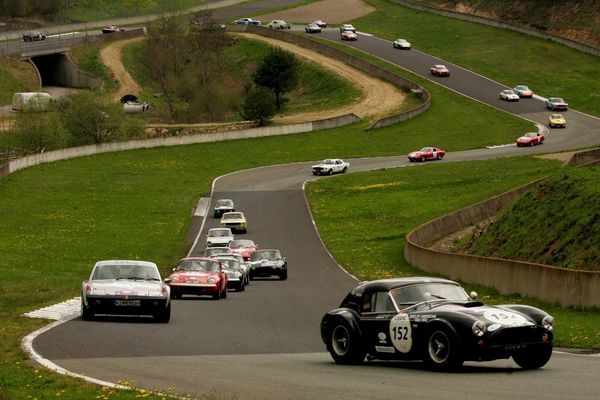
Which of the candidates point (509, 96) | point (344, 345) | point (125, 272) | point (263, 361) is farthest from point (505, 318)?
point (509, 96)

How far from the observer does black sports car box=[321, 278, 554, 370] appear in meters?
18.9

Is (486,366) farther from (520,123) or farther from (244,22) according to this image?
(244,22)

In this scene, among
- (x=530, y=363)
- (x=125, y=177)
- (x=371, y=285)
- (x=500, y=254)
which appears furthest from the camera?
(x=125, y=177)

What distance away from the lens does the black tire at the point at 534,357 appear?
19.4m

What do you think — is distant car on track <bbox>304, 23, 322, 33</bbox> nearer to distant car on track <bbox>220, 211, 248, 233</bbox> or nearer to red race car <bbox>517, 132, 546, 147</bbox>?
red race car <bbox>517, 132, 546, 147</bbox>

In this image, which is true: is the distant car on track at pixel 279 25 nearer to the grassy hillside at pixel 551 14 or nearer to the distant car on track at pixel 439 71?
the grassy hillside at pixel 551 14

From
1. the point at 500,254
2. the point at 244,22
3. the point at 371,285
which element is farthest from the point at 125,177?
Answer: the point at 244,22

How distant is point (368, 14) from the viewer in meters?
175

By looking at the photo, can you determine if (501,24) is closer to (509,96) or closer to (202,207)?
(509,96)

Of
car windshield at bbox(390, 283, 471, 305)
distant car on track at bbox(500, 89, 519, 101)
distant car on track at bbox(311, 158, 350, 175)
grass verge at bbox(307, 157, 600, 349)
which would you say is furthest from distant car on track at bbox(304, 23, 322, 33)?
car windshield at bbox(390, 283, 471, 305)

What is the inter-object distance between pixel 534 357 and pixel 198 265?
19.8 meters

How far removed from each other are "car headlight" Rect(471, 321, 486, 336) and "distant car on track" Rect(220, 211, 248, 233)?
5109 cm

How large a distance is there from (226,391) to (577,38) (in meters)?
130

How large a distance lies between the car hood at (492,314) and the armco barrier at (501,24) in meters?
120
